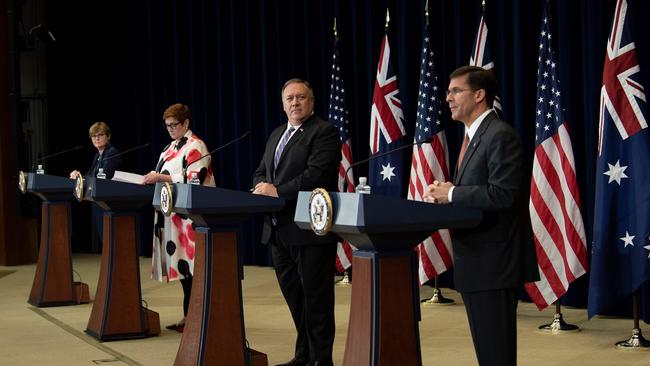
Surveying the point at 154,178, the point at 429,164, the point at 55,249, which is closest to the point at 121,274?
the point at 154,178

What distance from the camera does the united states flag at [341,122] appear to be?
7922 mm

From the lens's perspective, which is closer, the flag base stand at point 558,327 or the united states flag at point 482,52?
the flag base stand at point 558,327

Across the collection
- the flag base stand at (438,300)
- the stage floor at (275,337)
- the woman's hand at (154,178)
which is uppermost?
the woman's hand at (154,178)

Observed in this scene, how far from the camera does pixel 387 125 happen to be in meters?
7.33

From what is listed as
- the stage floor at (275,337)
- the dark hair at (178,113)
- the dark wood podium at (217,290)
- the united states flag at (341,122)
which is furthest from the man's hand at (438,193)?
the united states flag at (341,122)

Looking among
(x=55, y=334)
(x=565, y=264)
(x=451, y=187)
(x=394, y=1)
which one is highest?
(x=394, y=1)

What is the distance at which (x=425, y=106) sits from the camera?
22.7 ft

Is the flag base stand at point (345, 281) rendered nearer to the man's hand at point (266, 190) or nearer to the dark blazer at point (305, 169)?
the dark blazer at point (305, 169)

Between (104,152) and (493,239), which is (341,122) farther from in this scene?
(493,239)

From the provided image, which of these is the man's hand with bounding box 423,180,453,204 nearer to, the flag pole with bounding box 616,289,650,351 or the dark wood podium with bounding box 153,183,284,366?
the dark wood podium with bounding box 153,183,284,366

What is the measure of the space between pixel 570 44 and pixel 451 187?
→ 3772 millimetres

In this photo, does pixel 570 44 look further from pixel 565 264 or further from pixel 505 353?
pixel 505 353

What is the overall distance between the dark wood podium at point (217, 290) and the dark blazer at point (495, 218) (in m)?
1.21

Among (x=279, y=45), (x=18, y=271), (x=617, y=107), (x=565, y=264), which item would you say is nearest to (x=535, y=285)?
(x=565, y=264)
